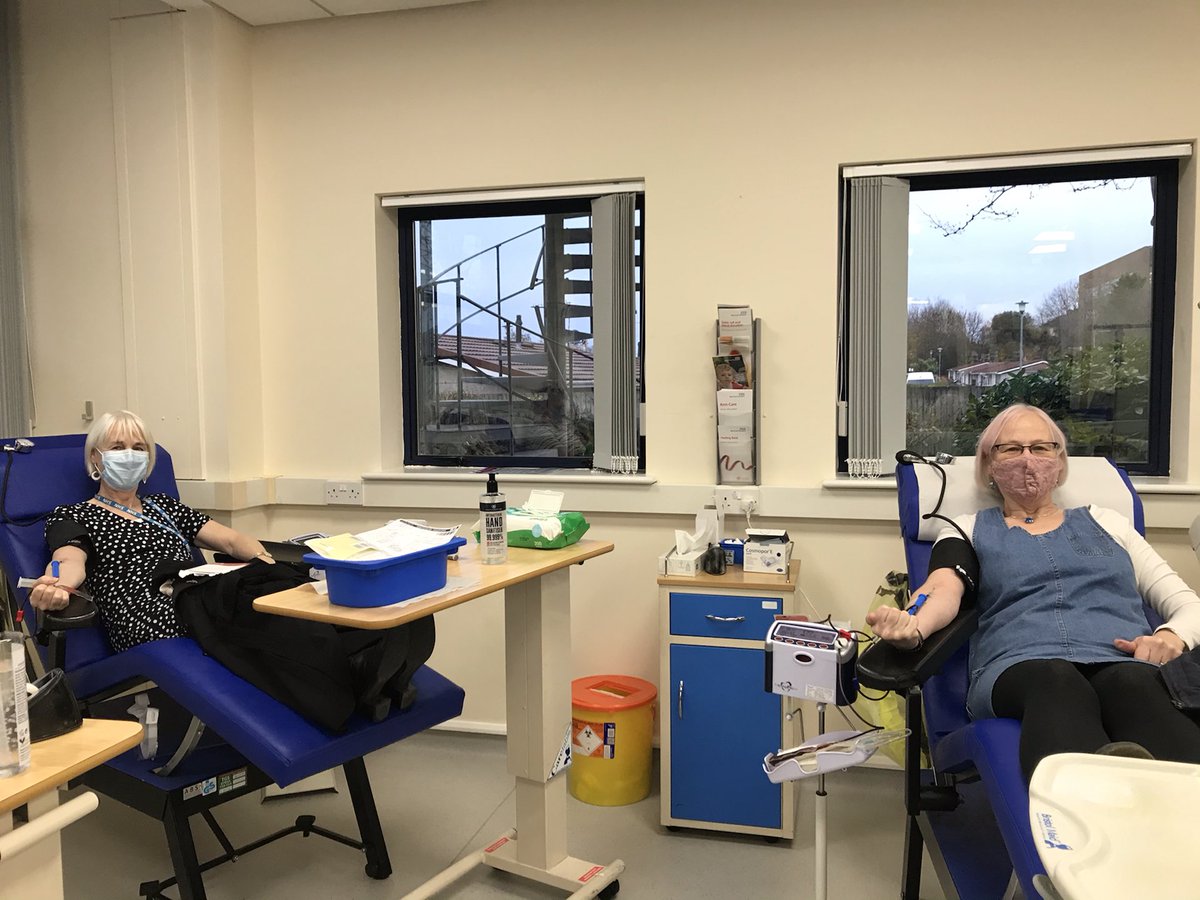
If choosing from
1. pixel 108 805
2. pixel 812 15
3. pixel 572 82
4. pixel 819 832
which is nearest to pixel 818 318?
pixel 812 15

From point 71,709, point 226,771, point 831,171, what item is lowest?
point 226,771

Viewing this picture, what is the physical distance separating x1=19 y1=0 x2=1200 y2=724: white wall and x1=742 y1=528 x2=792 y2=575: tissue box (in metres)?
0.28

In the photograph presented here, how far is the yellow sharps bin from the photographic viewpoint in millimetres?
2730

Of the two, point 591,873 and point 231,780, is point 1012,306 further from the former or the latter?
point 231,780

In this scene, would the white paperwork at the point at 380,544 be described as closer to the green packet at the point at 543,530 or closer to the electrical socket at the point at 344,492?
the green packet at the point at 543,530

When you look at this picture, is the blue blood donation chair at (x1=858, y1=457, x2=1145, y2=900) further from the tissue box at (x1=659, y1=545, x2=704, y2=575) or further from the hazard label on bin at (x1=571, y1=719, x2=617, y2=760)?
the hazard label on bin at (x1=571, y1=719, x2=617, y2=760)

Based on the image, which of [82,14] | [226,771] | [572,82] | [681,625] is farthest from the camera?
[82,14]

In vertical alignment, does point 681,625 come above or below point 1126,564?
below

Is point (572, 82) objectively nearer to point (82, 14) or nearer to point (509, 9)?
point (509, 9)

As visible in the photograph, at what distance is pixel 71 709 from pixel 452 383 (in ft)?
7.63

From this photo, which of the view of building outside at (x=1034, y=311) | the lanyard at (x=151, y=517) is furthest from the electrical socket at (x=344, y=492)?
the view of building outside at (x=1034, y=311)

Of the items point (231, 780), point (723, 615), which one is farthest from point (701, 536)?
point (231, 780)

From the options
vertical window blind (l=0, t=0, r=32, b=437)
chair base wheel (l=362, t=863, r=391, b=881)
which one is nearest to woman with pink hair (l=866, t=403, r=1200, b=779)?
chair base wheel (l=362, t=863, r=391, b=881)

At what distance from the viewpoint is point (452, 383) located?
349cm
